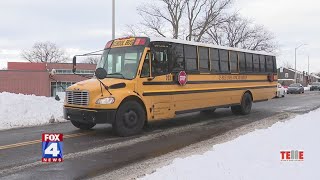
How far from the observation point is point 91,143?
31.7ft

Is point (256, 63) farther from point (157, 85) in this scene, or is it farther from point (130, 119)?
point (130, 119)

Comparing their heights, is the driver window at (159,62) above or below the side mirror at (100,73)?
above

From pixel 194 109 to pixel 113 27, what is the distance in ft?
27.6

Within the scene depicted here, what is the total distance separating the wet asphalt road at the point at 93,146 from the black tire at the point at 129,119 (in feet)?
0.89

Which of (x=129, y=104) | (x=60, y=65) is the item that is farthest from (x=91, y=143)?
(x=60, y=65)

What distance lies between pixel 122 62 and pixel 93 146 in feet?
10.2

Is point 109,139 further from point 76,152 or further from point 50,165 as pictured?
point 50,165

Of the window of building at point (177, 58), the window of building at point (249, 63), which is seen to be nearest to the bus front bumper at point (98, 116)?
the window of building at point (177, 58)

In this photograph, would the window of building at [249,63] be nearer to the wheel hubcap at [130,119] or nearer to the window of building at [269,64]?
the window of building at [269,64]

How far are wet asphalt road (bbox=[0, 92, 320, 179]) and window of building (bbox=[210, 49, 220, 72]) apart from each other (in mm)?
1972

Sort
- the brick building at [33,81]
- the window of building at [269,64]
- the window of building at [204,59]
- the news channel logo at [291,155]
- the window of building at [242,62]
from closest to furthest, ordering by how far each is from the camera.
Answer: the news channel logo at [291,155], the window of building at [204,59], the window of building at [242,62], the window of building at [269,64], the brick building at [33,81]

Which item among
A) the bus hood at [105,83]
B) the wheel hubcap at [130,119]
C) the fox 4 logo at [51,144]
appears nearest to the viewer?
the fox 4 logo at [51,144]

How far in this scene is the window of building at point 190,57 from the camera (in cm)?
1284

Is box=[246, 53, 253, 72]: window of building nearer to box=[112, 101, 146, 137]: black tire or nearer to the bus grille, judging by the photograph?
box=[112, 101, 146, 137]: black tire
